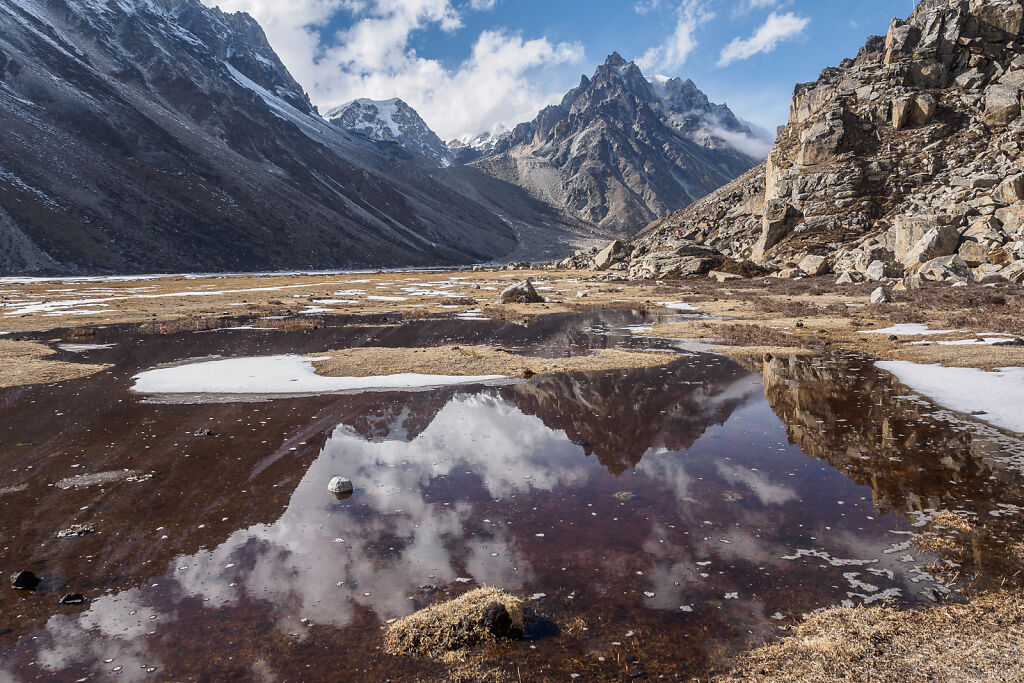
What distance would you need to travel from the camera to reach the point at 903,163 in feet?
193

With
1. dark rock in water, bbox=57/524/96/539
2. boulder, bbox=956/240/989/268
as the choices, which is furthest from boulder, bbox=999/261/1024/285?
dark rock in water, bbox=57/524/96/539

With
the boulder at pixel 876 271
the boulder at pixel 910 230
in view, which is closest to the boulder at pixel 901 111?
the boulder at pixel 910 230

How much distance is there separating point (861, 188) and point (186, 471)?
7040 cm

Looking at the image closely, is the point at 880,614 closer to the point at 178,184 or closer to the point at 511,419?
the point at 511,419

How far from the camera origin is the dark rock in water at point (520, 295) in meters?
45.0

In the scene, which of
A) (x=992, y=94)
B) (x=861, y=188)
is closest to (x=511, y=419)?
(x=861, y=188)

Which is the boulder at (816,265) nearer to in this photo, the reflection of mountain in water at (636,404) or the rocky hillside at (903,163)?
the rocky hillside at (903,163)

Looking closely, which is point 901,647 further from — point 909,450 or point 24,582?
point 24,582

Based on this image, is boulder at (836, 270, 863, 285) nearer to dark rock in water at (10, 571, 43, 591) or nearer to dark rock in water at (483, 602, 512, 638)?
dark rock in water at (483, 602, 512, 638)

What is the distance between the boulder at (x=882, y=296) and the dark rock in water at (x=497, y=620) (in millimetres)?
36786

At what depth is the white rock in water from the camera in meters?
9.42

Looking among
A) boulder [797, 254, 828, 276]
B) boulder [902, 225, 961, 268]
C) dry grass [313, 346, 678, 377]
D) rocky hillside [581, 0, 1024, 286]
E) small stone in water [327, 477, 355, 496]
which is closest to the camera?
small stone in water [327, 477, 355, 496]

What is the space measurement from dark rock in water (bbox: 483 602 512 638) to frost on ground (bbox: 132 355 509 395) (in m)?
11.7

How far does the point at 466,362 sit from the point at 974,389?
15688 mm
